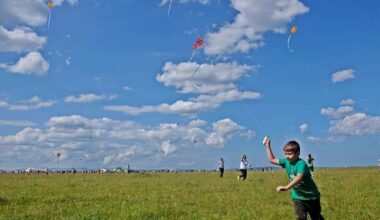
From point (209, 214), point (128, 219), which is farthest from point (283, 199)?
point (128, 219)

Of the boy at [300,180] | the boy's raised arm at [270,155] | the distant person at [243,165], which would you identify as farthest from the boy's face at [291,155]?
the distant person at [243,165]

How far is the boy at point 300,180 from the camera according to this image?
30.9ft

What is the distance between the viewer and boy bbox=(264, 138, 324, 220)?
9406mm

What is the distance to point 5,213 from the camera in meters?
14.9

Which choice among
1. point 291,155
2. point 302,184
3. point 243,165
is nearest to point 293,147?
point 291,155

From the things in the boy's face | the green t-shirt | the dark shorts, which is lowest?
the dark shorts

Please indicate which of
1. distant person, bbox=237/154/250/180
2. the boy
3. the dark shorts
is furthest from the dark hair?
distant person, bbox=237/154/250/180

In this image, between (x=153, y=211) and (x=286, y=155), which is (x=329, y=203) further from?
(x=286, y=155)

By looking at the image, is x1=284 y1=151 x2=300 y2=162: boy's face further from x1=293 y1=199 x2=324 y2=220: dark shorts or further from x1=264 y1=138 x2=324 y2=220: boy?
x1=293 y1=199 x2=324 y2=220: dark shorts

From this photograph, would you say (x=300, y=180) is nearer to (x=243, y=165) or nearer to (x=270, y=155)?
(x=270, y=155)

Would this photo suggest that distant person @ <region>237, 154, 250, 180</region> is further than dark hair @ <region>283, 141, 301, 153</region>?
Yes

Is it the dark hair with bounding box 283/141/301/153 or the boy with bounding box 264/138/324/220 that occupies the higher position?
the dark hair with bounding box 283/141/301/153

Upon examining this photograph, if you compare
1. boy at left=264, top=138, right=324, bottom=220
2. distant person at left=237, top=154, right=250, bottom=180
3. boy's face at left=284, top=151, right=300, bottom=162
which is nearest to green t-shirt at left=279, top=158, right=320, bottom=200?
boy at left=264, top=138, right=324, bottom=220

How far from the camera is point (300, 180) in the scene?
9336mm
